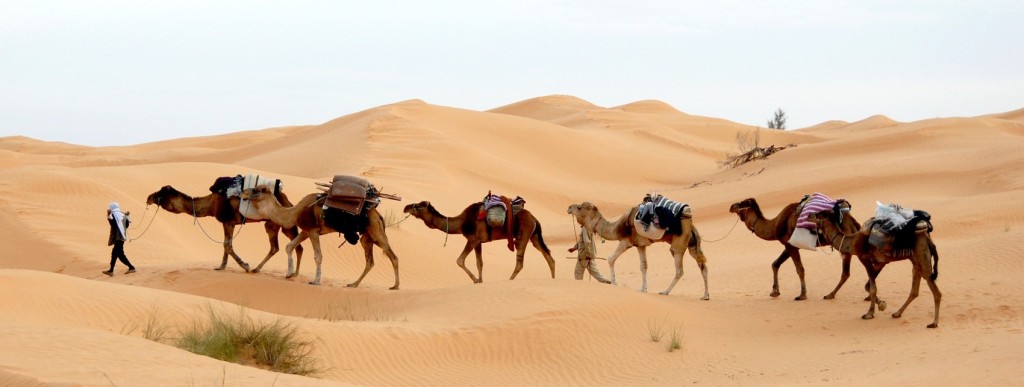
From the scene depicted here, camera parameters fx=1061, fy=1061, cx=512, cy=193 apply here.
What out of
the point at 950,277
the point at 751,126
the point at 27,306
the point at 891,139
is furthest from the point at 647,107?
the point at 27,306

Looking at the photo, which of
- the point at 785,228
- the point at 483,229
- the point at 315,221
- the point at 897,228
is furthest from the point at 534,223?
the point at 897,228

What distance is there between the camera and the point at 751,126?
65125 millimetres

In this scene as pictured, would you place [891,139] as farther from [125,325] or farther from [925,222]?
[125,325]

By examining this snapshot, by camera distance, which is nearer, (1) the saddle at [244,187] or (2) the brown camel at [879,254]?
(2) the brown camel at [879,254]

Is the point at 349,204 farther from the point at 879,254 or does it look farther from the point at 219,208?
the point at 879,254

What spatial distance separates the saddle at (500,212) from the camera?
16.8 m

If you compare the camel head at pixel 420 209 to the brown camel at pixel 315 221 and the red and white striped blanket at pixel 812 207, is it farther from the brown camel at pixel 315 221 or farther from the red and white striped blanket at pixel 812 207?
the red and white striped blanket at pixel 812 207

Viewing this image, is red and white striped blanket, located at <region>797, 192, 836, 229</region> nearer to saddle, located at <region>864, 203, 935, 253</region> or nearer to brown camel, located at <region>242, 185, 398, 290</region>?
saddle, located at <region>864, 203, 935, 253</region>

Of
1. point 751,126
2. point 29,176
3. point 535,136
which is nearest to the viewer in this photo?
point 29,176

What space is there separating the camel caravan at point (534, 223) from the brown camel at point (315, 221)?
0.02m

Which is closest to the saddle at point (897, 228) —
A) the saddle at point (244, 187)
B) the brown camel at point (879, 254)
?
the brown camel at point (879, 254)

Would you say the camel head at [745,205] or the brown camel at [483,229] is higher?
the camel head at [745,205]

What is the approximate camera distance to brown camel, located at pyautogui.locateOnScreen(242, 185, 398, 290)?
55.3ft

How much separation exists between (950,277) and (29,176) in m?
19.4
